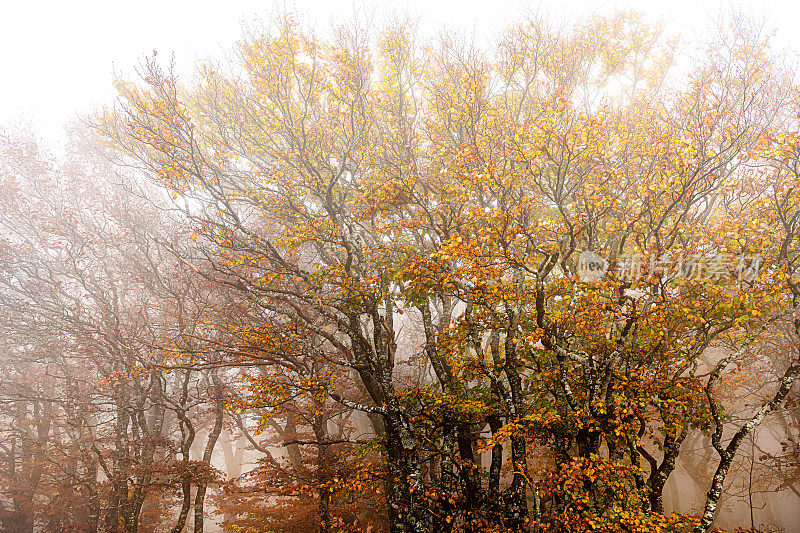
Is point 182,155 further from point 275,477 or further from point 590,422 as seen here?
point 590,422

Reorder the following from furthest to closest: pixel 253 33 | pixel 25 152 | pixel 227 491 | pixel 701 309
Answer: pixel 25 152
pixel 227 491
pixel 253 33
pixel 701 309

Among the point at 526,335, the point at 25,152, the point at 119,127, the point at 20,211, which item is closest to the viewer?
the point at 526,335

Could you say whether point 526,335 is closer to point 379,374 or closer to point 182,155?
point 379,374

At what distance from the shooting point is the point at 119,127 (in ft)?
51.2

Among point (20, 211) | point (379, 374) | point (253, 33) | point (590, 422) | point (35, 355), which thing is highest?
point (253, 33)

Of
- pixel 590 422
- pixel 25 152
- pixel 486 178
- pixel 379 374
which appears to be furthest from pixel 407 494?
pixel 25 152

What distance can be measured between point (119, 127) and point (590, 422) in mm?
19628

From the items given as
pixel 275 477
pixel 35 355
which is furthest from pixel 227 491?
pixel 35 355

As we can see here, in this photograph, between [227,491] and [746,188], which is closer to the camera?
[746,188]

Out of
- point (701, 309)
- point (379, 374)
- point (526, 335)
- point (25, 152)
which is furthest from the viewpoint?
point (25, 152)

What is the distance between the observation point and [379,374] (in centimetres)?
1028

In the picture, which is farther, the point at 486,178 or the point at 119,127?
the point at 119,127

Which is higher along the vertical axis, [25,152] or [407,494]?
[25,152]

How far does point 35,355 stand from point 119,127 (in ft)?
30.7
